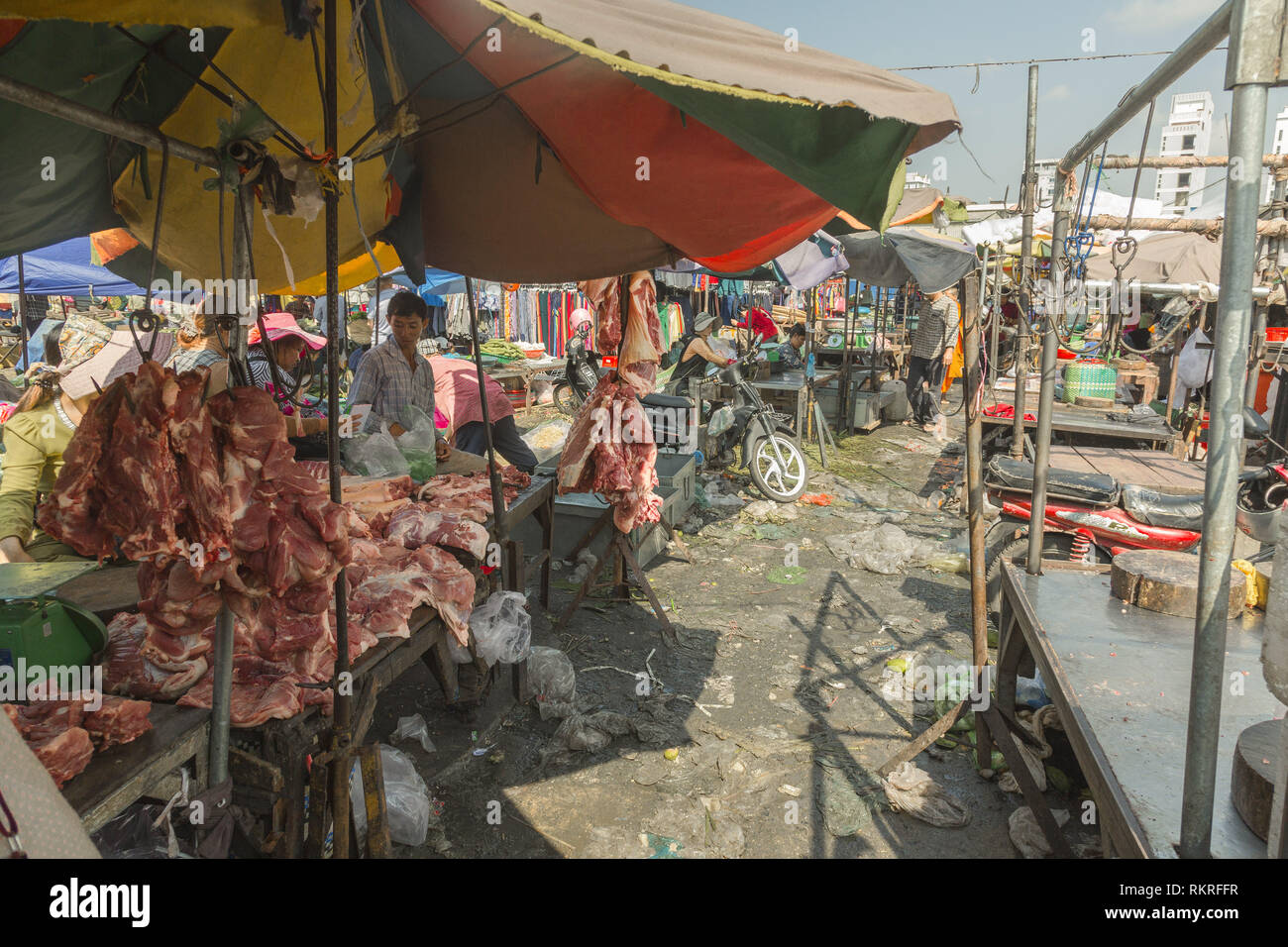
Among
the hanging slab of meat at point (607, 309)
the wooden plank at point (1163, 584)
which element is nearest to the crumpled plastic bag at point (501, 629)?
the hanging slab of meat at point (607, 309)

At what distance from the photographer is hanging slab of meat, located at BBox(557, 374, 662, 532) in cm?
621

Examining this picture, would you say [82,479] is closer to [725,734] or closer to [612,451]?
[725,734]

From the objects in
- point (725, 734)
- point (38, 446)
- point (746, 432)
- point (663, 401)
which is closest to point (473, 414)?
point (663, 401)

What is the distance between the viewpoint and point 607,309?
240 inches

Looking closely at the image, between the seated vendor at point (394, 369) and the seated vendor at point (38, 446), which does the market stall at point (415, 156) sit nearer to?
the seated vendor at point (394, 369)

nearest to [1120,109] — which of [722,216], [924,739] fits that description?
[722,216]

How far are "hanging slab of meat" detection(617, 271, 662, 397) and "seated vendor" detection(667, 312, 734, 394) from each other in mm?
4124

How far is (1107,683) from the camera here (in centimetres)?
342

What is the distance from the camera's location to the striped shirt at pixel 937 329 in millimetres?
13742

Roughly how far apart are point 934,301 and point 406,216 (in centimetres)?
1195

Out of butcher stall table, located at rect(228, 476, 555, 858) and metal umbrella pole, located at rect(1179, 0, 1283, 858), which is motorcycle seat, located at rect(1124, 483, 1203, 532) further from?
butcher stall table, located at rect(228, 476, 555, 858)

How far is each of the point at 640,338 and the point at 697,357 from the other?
14.7ft

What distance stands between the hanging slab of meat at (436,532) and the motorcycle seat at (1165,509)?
5.30 meters
